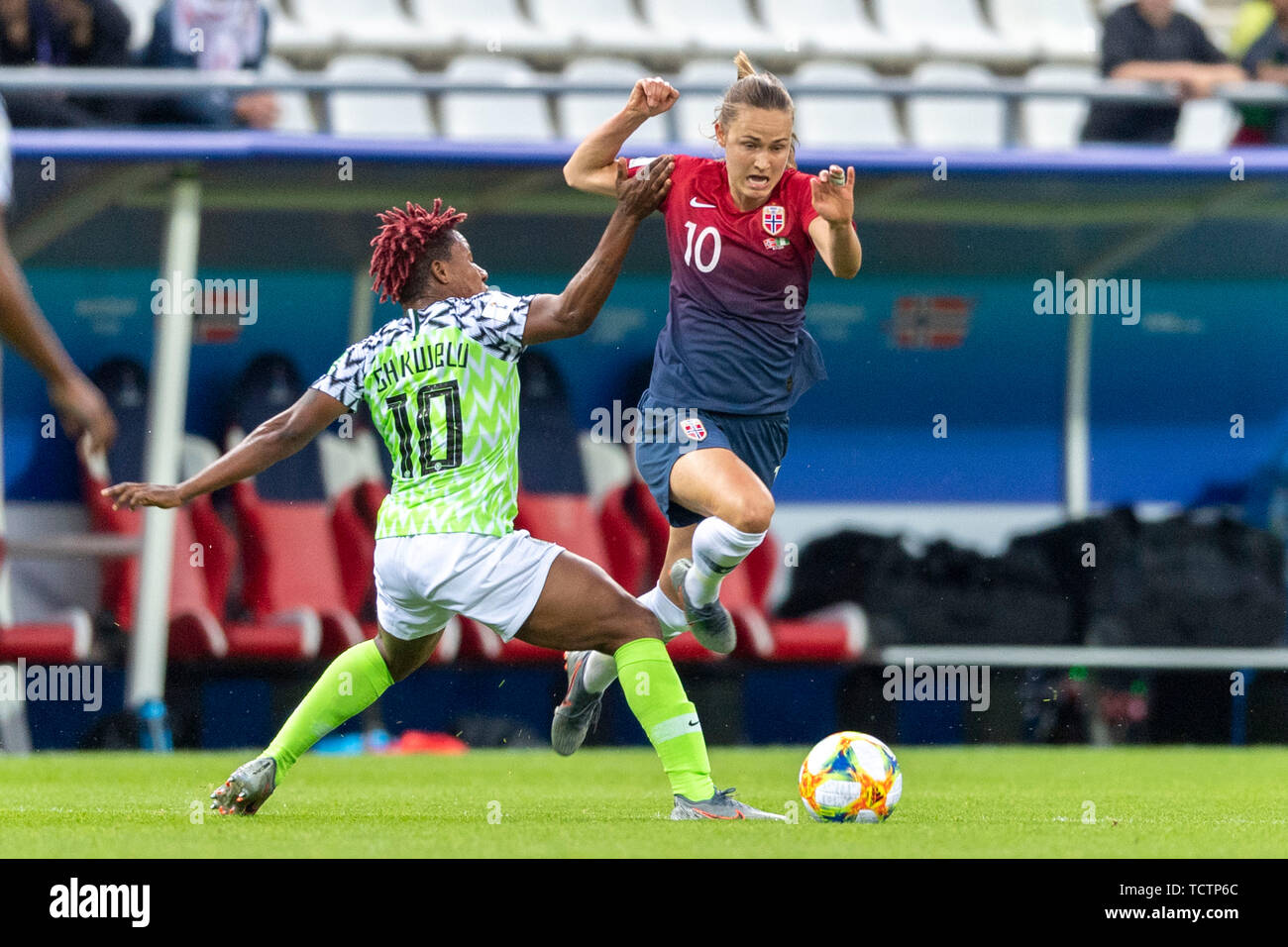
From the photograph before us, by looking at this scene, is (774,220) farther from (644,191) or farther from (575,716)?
→ (575,716)

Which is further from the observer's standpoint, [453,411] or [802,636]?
[802,636]

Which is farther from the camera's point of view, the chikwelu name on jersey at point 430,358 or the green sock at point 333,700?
the green sock at point 333,700

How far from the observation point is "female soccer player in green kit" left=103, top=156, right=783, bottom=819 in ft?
19.1

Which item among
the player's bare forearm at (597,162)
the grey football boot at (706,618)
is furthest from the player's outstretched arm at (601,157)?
the grey football boot at (706,618)

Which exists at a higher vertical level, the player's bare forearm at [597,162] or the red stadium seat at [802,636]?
the player's bare forearm at [597,162]

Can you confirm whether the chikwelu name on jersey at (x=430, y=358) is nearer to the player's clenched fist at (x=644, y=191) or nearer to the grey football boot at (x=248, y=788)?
the player's clenched fist at (x=644, y=191)

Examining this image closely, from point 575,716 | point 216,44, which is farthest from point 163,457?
point 575,716

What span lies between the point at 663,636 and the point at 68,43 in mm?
5998

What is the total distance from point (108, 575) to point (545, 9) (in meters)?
5.73

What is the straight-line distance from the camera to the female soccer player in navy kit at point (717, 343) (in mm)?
6543

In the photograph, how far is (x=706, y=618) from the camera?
22.2ft

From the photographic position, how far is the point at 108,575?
11.6 metres

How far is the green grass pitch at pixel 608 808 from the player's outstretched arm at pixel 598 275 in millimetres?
1423
